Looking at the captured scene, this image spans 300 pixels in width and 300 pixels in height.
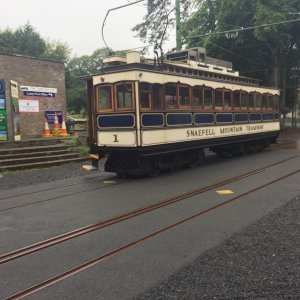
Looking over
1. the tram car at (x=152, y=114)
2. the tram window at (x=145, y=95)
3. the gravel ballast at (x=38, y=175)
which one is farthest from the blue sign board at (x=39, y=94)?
the tram window at (x=145, y=95)

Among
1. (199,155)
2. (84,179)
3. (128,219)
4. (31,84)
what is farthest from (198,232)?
(31,84)

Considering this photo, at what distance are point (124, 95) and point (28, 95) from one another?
818cm

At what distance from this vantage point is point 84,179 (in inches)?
467

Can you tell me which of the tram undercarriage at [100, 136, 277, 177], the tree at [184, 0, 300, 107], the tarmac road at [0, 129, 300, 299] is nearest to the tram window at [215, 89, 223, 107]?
the tram undercarriage at [100, 136, 277, 177]

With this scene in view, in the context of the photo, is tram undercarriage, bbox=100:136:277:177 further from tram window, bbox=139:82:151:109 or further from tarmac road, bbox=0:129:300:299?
tarmac road, bbox=0:129:300:299

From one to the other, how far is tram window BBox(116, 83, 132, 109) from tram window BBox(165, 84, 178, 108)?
4.51 ft

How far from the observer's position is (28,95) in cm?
1828

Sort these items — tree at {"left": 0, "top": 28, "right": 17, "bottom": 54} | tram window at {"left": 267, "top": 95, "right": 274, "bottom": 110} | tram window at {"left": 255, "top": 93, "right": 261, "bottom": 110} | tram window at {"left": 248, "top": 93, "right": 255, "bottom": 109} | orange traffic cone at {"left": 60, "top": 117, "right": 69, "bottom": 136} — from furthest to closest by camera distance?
1. tree at {"left": 0, "top": 28, "right": 17, "bottom": 54}
2. tram window at {"left": 267, "top": 95, "right": 274, "bottom": 110}
3. orange traffic cone at {"left": 60, "top": 117, "right": 69, "bottom": 136}
4. tram window at {"left": 255, "top": 93, "right": 261, "bottom": 110}
5. tram window at {"left": 248, "top": 93, "right": 255, "bottom": 109}

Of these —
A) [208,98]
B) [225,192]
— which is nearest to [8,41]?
[208,98]

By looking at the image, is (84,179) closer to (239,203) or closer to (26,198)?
(26,198)

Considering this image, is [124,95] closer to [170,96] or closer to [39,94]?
[170,96]

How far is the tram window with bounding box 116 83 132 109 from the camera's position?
11.4 m

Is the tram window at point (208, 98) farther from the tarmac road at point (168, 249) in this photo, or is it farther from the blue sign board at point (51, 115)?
the blue sign board at point (51, 115)

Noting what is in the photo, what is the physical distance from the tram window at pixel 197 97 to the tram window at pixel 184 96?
1.19 ft
